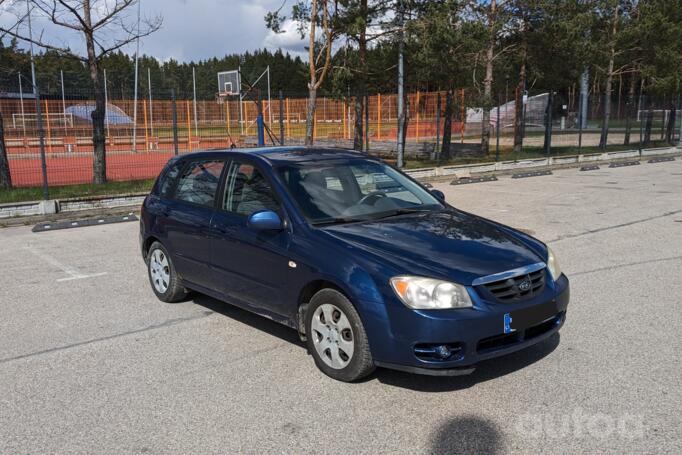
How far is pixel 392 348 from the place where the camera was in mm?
3877

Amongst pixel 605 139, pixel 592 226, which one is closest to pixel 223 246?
pixel 592 226

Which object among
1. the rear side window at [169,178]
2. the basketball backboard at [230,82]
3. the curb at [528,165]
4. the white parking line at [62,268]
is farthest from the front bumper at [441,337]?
the basketball backboard at [230,82]

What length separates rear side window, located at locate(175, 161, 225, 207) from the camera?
5.57 meters

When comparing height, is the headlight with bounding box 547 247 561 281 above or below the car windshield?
below

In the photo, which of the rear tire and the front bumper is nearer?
the front bumper

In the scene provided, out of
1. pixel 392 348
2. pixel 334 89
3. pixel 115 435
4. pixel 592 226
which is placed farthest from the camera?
pixel 334 89

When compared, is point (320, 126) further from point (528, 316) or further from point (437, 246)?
point (528, 316)

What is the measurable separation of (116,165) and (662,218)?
63.7 ft

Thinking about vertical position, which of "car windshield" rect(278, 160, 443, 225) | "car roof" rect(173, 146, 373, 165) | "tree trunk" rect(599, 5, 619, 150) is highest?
"tree trunk" rect(599, 5, 619, 150)

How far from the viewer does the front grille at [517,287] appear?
3.94 meters

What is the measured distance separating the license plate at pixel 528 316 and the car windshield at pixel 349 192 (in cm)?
141

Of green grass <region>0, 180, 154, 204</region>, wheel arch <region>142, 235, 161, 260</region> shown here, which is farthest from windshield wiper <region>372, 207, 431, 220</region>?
green grass <region>0, 180, 154, 204</region>

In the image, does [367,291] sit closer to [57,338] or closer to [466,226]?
[466,226]

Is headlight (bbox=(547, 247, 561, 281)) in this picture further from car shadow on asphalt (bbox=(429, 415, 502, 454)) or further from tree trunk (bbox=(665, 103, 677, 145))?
tree trunk (bbox=(665, 103, 677, 145))
